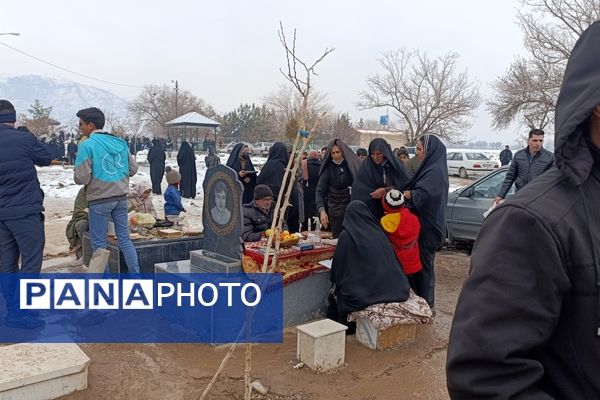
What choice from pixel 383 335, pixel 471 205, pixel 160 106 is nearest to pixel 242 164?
pixel 471 205

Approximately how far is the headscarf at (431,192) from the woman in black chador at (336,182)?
1.12m

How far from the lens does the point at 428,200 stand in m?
4.96

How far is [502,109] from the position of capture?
28.0 metres

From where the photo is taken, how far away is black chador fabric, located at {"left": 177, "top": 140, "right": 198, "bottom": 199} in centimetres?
1361

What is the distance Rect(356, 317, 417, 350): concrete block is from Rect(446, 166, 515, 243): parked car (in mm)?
3645

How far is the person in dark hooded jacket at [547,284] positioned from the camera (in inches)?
40.5

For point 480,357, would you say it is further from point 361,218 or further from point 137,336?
point 137,336

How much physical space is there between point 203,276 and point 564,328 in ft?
11.9

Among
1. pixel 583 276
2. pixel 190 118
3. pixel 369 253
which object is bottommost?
pixel 369 253

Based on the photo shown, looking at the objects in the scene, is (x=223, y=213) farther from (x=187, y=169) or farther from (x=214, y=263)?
(x=187, y=169)

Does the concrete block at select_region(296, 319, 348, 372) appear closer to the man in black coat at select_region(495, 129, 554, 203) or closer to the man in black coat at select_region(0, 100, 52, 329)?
the man in black coat at select_region(0, 100, 52, 329)

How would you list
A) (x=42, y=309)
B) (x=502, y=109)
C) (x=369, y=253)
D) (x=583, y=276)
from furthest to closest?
(x=502, y=109)
(x=42, y=309)
(x=369, y=253)
(x=583, y=276)

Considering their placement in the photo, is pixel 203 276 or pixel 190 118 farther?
pixel 190 118

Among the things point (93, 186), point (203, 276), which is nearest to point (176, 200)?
point (93, 186)
